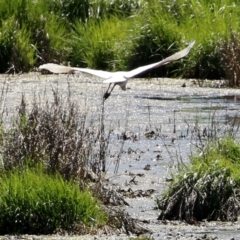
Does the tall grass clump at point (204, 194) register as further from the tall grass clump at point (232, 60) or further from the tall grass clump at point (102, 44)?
the tall grass clump at point (102, 44)

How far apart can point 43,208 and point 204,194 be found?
123 centimetres

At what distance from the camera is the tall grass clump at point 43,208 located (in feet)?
22.2

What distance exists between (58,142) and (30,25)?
10470mm

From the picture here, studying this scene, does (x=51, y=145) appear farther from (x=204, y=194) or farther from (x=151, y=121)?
(x=151, y=121)

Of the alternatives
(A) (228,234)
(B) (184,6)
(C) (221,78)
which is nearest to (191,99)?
(C) (221,78)

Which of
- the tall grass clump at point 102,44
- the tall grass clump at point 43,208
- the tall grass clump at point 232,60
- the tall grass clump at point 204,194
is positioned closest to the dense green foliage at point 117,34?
the tall grass clump at point 102,44

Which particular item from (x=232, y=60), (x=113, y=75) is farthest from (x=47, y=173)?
(x=232, y=60)

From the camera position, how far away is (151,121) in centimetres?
1248

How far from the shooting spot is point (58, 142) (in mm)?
7543

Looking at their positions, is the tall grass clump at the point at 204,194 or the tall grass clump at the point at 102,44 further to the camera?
the tall grass clump at the point at 102,44

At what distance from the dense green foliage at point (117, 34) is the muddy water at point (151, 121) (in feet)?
1.73

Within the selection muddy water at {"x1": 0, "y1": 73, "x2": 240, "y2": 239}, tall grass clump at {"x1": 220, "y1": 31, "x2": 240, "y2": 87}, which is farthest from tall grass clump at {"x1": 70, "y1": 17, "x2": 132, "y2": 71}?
tall grass clump at {"x1": 220, "y1": 31, "x2": 240, "y2": 87}

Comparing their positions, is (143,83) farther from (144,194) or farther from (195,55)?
(144,194)

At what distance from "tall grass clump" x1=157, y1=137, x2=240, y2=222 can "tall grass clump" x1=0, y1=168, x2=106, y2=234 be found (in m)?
0.66
